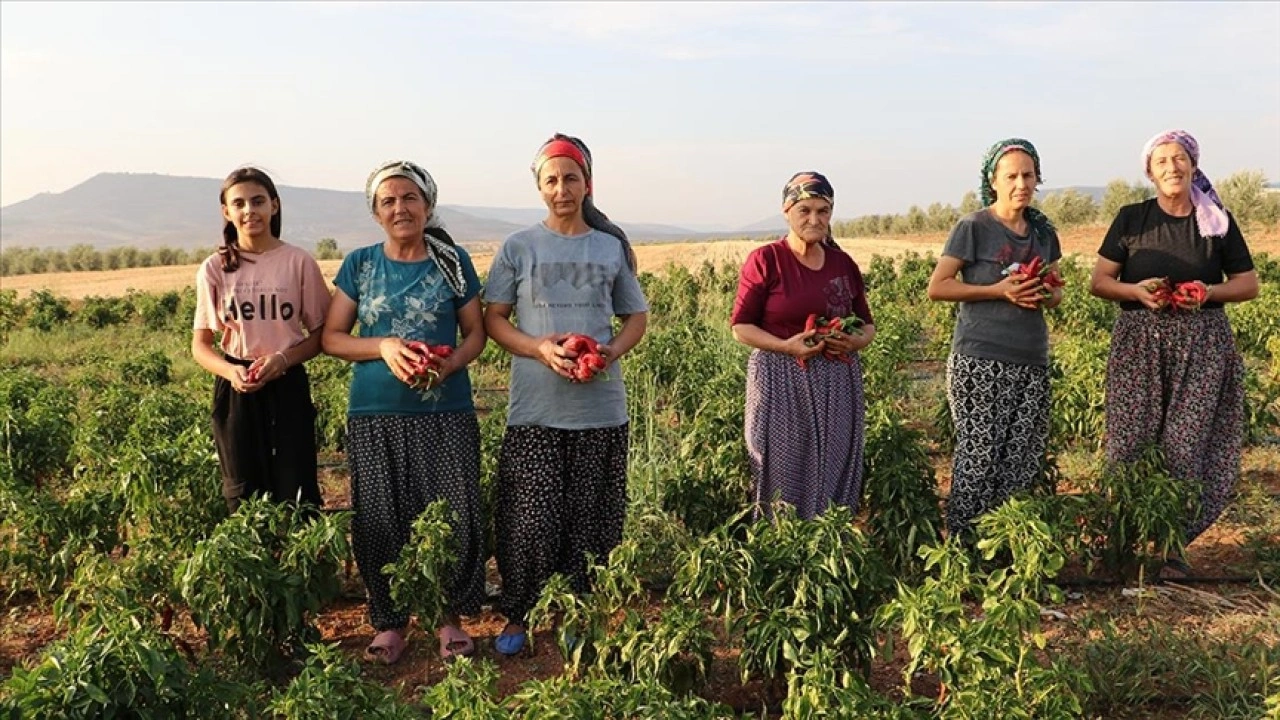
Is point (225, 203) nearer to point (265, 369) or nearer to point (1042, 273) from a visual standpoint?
point (265, 369)

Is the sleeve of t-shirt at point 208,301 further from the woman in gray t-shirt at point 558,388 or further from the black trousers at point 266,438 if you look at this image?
the woman in gray t-shirt at point 558,388

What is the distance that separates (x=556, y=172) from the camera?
3.08 meters

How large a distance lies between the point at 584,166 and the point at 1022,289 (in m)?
1.74

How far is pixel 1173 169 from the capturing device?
3.64 meters

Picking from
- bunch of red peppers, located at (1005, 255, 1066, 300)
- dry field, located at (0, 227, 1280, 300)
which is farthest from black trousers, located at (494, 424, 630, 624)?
dry field, located at (0, 227, 1280, 300)

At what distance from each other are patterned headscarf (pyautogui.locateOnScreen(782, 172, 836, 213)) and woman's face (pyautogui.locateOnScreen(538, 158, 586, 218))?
79 centimetres

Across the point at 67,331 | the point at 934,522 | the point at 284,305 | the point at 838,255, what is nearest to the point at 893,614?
the point at 934,522

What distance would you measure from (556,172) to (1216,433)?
123 inches

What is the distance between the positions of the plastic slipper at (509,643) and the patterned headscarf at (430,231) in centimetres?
126

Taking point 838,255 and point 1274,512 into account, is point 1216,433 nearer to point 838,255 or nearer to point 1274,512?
point 1274,512

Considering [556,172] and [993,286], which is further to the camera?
[993,286]

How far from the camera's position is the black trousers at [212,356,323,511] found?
3160 mm

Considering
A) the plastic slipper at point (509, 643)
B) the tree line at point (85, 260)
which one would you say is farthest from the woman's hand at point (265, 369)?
the tree line at point (85, 260)

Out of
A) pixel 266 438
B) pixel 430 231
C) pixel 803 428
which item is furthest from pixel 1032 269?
pixel 266 438
